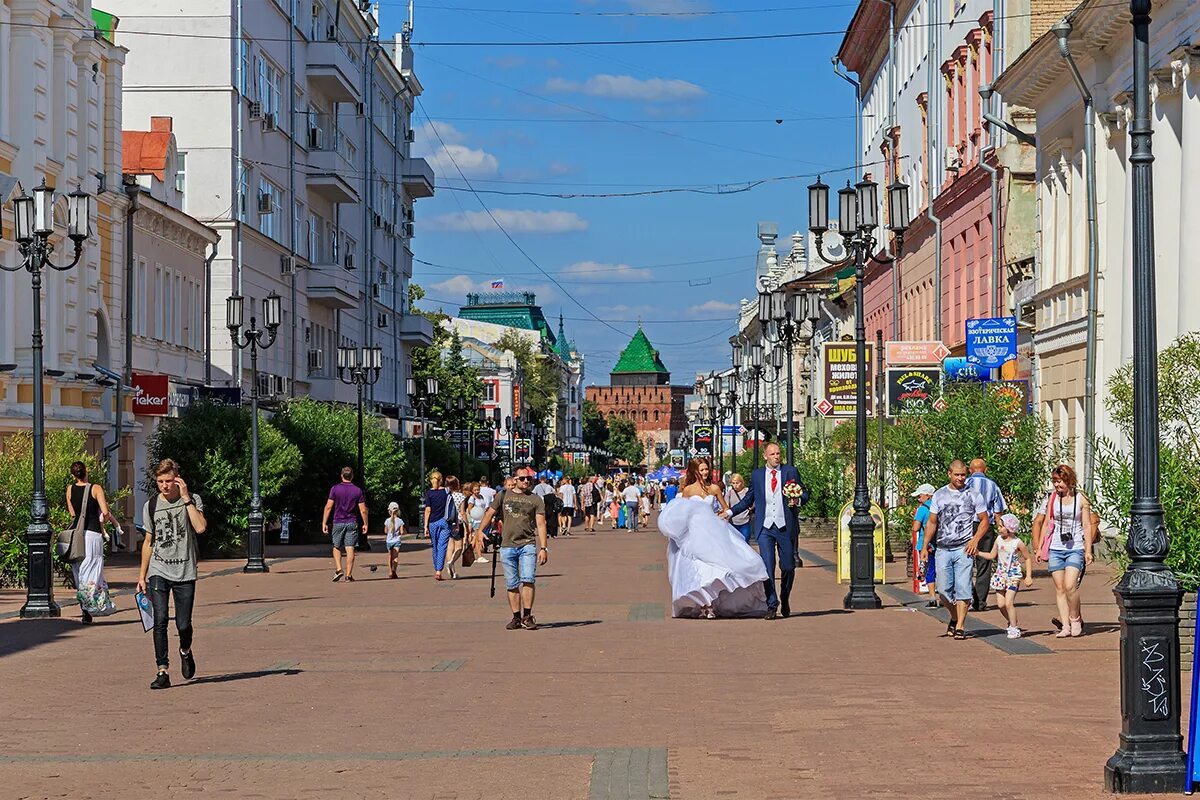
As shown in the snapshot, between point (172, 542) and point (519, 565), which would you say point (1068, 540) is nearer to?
point (519, 565)

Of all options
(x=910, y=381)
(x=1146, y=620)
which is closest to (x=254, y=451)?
(x=910, y=381)

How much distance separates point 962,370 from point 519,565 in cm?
2034

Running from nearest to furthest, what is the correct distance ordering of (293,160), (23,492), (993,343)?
(23,492) < (993,343) < (293,160)

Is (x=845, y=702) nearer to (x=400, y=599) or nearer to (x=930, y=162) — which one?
(x=400, y=599)

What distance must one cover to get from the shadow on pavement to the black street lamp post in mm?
7784

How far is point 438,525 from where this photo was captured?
29141mm

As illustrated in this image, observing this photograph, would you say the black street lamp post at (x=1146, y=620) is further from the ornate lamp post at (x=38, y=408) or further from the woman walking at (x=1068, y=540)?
the ornate lamp post at (x=38, y=408)

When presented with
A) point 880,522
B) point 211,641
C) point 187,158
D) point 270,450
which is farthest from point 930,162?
point 211,641

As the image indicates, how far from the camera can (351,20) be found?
6544 centimetres

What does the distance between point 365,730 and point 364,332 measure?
190 ft

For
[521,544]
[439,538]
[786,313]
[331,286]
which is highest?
[331,286]

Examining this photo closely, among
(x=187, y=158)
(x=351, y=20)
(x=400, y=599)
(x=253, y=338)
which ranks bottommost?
(x=400, y=599)

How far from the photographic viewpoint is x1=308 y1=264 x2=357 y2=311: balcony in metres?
58.9

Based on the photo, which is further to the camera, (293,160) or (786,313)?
(293,160)
